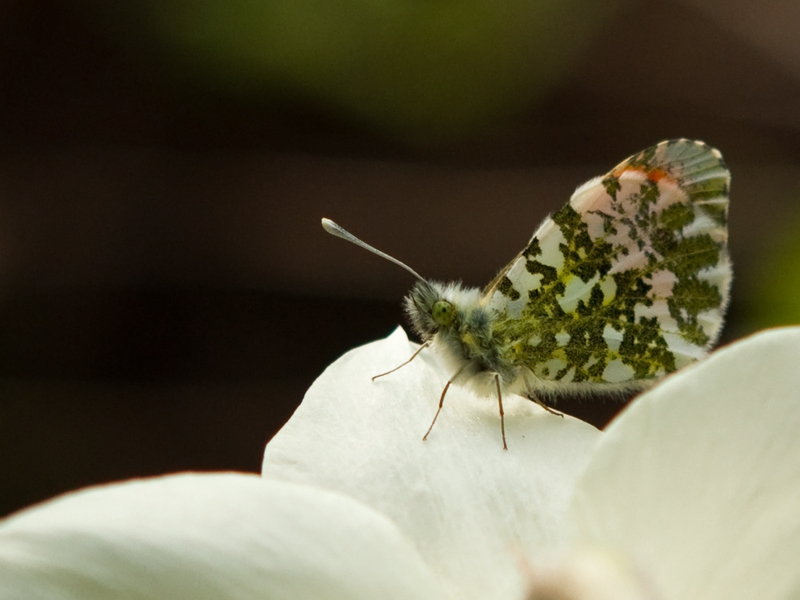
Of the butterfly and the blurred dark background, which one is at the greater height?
the blurred dark background

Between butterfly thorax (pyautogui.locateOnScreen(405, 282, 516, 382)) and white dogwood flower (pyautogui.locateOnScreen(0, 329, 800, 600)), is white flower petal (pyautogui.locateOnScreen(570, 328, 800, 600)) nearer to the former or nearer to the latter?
white dogwood flower (pyautogui.locateOnScreen(0, 329, 800, 600))

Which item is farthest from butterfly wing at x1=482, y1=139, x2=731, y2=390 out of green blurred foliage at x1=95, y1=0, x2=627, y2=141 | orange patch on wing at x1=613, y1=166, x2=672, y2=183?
green blurred foliage at x1=95, y1=0, x2=627, y2=141

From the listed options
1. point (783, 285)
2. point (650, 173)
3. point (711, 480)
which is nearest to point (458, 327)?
point (650, 173)

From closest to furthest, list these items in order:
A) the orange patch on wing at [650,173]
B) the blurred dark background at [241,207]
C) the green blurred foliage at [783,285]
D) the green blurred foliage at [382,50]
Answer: the orange patch on wing at [650,173] < the green blurred foliage at [783,285] < the green blurred foliage at [382,50] < the blurred dark background at [241,207]

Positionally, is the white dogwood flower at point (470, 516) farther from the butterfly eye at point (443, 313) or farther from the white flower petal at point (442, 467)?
the butterfly eye at point (443, 313)

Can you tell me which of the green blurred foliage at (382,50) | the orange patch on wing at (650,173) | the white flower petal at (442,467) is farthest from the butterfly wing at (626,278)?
the green blurred foliage at (382,50)

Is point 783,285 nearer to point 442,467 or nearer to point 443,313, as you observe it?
point 443,313

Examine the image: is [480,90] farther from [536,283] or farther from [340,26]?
[536,283]
